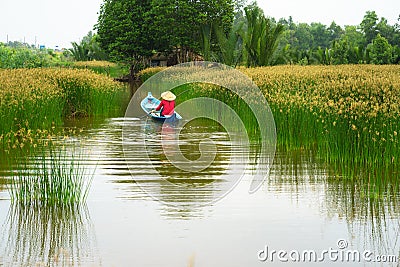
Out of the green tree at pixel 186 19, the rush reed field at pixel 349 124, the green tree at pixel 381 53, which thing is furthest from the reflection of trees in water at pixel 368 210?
the green tree at pixel 186 19

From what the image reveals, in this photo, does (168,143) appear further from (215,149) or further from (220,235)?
(220,235)

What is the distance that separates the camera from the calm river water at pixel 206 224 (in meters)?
6.11

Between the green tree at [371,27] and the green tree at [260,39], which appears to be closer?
the green tree at [260,39]

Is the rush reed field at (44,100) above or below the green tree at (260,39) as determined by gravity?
below

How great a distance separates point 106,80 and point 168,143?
30.7 feet

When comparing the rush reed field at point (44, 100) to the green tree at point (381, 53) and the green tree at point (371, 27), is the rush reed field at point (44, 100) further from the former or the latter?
the green tree at point (371, 27)

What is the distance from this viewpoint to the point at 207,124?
1780 centimetres

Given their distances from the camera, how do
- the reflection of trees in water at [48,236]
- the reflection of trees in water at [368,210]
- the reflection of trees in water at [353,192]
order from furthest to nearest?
the reflection of trees in water at [353,192] < the reflection of trees in water at [368,210] < the reflection of trees in water at [48,236]

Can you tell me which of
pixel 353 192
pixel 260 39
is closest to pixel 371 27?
pixel 260 39

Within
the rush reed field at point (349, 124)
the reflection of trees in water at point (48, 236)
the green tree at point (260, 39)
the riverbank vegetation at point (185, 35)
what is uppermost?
the riverbank vegetation at point (185, 35)

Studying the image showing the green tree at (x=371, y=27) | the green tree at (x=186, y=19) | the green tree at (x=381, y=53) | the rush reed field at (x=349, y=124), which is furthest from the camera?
the green tree at (x=371, y=27)

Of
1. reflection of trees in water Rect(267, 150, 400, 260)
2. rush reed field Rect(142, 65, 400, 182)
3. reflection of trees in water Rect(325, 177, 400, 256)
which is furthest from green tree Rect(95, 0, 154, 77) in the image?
reflection of trees in water Rect(325, 177, 400, 256)

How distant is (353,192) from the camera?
868 cm

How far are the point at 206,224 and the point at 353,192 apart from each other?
93.2 inches
